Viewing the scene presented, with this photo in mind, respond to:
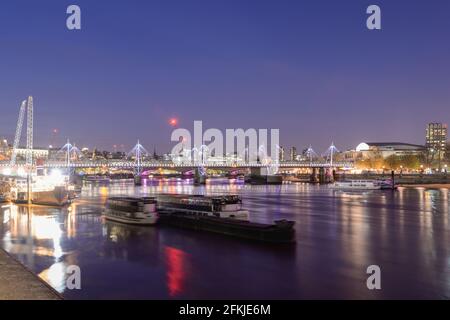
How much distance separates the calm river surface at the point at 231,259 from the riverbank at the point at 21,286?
207 cm

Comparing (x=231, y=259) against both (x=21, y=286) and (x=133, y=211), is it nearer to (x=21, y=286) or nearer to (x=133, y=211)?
(x=21, y=286)

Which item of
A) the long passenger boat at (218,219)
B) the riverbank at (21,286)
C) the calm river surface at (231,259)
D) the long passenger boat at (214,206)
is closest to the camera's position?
the riverbank at (21,286)

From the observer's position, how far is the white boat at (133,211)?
3428cm

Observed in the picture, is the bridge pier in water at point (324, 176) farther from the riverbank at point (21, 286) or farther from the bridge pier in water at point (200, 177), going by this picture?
the riverbank at point (21, 286)

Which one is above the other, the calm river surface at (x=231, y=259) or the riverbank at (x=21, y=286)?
the riverbank at (x=21, y=286)

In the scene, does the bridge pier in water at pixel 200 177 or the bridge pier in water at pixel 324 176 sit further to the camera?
the bridge pier in water at pixel 324 176

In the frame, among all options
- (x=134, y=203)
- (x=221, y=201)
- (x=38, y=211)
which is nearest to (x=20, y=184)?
(x=38, y=211)

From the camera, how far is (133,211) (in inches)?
1375

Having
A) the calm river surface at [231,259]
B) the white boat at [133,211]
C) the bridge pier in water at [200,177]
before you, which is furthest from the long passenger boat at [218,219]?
the bridge pier in water at [200,177]

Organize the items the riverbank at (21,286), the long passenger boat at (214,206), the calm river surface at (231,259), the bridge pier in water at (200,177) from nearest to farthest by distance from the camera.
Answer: the riverbank at (21,286)
the calm river surface at (231,259)
the long passenger boat at (214,206)
the bridge pier in water at (200,177)

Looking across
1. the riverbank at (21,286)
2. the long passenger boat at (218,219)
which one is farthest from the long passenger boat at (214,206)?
the riverbank at (21,286)

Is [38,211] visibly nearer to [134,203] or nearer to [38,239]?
[134,203]

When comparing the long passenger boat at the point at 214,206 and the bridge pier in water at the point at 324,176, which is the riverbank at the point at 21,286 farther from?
the bridge pier in water at the point at 324,176
